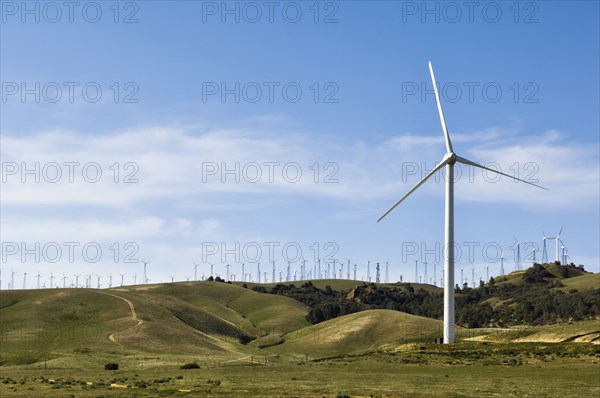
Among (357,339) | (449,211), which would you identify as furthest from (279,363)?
(357,339)

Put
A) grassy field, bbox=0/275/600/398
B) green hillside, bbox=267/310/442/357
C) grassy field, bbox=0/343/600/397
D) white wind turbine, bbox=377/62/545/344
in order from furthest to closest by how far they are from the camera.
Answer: green hillside, bbox=267/310/442/357 < white wind turbine, bbox=377/62/545/344 < grassy field, bbox=0/275/600/398 < grassy field, bbox=0/343/600/397

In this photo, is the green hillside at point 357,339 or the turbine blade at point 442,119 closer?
the turbine blade at point 442,119

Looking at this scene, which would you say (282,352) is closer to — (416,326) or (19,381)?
(416,326)

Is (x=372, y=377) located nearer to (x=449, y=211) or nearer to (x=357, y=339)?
(x=449, y=211)

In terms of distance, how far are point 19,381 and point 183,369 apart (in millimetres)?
24256

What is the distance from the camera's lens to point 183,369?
103188mm

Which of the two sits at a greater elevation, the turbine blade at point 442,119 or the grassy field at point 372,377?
the turbine blade at point 442,119

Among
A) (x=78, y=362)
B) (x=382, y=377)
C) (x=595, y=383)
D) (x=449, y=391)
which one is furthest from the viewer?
(x=78, y=362)

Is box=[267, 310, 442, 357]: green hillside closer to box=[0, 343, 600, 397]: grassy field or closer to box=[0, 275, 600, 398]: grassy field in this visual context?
box=[0, 275, 600, 398]: grassy field

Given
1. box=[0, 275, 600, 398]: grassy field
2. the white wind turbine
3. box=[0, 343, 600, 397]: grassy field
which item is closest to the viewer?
box=[0, 343, 600, 397]: grassy field

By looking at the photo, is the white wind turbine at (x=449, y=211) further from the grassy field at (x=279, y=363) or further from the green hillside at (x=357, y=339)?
the green hillside at (x=357, y=339)

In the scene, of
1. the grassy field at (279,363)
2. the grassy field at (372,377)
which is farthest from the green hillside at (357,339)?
the grassy field at (372,377)

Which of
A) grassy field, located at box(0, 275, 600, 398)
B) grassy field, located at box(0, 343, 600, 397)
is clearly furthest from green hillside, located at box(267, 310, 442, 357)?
grassy field, located at box(0, 343, 600, 397)

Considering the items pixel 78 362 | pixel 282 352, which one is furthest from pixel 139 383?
pixel 282 352
